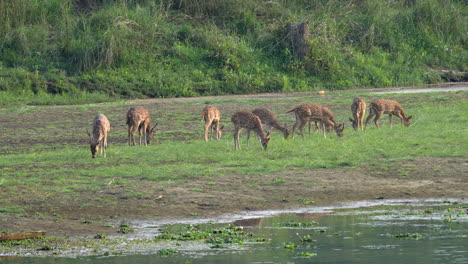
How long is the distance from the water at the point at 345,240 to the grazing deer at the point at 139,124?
789 centimetres

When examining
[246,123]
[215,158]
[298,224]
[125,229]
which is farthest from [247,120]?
[125,229]

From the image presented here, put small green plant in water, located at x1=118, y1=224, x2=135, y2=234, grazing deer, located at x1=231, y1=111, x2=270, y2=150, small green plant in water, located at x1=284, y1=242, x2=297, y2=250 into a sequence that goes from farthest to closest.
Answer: grazing deer, located at x1=231, y1=111, x2=270, y2=150, small green plant in water, located at x1=118, y1=224, x2=135, y2=234, small green plant in water, located at x1=284, y1=242, x2=297, y2=250

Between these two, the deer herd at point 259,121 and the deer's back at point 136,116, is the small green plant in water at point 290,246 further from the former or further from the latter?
the deer's back at point 136,116

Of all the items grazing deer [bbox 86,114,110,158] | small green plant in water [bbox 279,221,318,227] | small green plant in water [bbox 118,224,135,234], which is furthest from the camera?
grazing deer [bbox 86,114,110,158]

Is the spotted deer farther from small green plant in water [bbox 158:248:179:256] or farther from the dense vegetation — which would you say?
small green plant in water [bbox 158:248:179:256]

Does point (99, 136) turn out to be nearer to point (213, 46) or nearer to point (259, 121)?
point (259, 121)

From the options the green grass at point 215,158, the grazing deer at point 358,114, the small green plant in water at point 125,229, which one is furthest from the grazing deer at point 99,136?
the grazing deer at point 358,114

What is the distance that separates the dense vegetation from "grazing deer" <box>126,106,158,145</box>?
8133 millimetres

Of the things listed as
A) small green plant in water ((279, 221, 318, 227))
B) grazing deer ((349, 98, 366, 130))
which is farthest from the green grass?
small green plant in water ((279, 221, 318, 227))

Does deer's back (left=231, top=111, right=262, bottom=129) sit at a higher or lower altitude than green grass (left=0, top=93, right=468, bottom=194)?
higher

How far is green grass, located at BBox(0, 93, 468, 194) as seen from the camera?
15.4 meters

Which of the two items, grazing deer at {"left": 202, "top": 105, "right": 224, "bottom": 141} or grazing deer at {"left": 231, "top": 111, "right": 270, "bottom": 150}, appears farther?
grazing deer at {"left": 202, "top": 105, "right": 224, "bottom": 141}

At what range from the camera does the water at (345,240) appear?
34.8ft

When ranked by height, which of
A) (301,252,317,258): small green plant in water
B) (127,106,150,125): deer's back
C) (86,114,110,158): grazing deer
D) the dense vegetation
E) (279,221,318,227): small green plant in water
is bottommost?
(301,252,317,258): small green plant in water
